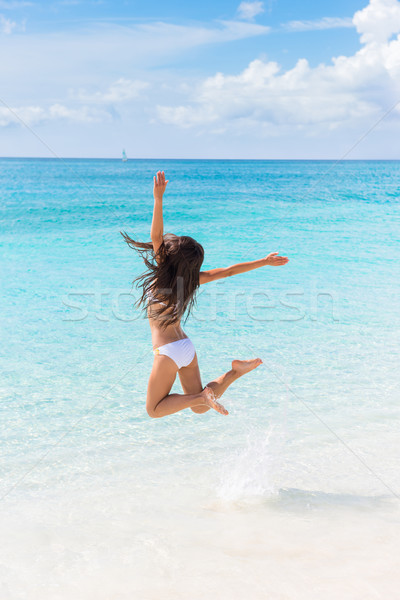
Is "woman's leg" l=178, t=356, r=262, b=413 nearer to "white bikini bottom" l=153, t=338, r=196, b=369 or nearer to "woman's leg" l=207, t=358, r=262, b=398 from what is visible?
"woman's leg" l=207, t=358, r=262, b=398

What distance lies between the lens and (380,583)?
2.60 m

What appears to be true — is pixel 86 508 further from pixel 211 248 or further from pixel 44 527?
pixel 211 248

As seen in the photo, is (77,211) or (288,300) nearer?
(288,300)

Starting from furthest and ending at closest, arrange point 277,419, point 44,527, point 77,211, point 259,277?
point 77,211, point 259,277, point 277,419, point 44,527

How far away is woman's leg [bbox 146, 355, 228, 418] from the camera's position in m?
3.45

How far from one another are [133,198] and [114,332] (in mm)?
21682

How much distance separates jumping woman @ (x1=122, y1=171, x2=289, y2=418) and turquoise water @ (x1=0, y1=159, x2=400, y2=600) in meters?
0.65

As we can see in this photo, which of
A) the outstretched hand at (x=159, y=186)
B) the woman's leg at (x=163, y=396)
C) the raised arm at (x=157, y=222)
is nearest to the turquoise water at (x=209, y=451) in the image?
the woman's leg at (x=163, y=396)

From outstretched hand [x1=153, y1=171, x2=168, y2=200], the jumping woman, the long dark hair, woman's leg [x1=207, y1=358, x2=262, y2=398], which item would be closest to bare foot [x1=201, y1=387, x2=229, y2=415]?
the jumping woman

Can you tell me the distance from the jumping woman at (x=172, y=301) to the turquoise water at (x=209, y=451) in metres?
0.65

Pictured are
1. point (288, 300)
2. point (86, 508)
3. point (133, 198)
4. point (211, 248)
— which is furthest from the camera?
point (133, 198)

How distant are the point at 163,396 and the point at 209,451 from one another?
856 mm

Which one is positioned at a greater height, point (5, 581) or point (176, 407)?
point (176, 407)

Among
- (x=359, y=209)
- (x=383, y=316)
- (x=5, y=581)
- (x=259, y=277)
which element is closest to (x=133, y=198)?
(x=359, y=209)
